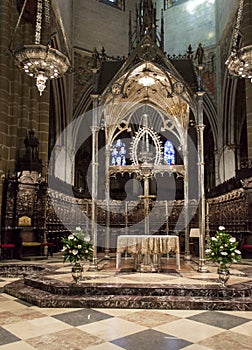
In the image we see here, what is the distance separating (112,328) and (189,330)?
89 centimetres

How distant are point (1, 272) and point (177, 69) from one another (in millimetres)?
6443

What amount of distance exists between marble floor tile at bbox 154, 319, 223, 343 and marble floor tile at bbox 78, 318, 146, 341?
0.99 feet

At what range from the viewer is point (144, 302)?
5.20m

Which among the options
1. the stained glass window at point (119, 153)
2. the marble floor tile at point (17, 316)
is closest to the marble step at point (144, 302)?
the marble floor tile at point (17, 316)

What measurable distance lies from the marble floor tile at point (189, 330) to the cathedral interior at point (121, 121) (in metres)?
3.05

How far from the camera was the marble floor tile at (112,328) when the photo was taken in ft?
12.6

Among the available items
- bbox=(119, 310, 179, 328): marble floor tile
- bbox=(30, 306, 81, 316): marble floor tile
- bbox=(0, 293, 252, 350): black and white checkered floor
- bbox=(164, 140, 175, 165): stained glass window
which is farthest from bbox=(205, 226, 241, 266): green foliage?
bbox=(164, 140, 175, 165): stained glass window

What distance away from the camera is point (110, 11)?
69.0 ft

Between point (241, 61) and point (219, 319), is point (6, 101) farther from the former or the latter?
point (219, 319)

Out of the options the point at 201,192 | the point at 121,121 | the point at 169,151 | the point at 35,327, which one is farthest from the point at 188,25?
the point at 35,327

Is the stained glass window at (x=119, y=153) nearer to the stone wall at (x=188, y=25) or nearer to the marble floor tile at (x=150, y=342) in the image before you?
the stone wall at (x=188, y=25)

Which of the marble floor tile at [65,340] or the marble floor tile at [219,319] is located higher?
the marble floor tile at [65,340]

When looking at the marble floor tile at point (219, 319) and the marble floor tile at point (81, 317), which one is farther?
the marble floor tile at point (81, 317)

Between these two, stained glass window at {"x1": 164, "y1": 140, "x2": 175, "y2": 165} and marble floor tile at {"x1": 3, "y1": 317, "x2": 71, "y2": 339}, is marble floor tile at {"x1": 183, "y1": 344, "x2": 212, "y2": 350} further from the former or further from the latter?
stained glass window at {"x1": 164, "y1": 140, "x2": 175, "y2": 165}
